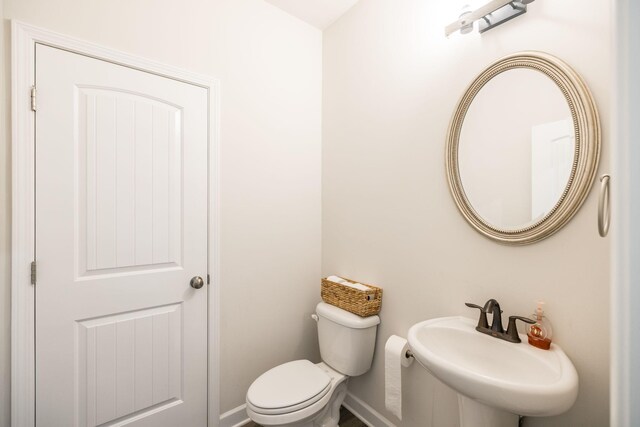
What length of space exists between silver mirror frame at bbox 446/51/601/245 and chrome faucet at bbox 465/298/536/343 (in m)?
0.27

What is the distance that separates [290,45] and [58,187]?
1.57m

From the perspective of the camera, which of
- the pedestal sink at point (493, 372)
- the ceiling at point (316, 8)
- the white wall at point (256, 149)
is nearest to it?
the pedestal sink at point (493, 372)

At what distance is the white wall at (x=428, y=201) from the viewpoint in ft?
3.30

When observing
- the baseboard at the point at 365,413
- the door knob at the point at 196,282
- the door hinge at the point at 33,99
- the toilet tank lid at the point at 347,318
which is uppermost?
the door hinge at the point at 33,99

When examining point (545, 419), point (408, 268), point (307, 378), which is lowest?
point (307, 378)

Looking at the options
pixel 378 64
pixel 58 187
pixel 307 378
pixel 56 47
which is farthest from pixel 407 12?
pixel 307 378

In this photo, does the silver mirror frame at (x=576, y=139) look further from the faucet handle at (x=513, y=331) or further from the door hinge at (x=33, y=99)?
the door hinge at (x=33, y=99)

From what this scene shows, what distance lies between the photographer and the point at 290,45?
6.55ft

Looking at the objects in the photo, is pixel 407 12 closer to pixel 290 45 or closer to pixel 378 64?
pixel 378 64

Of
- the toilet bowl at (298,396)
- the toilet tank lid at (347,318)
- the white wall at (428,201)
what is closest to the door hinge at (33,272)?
the toilet bowl at (298,396)

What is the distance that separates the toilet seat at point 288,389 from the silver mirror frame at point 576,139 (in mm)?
1122

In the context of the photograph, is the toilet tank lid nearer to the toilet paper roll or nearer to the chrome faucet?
the toilet paper roll

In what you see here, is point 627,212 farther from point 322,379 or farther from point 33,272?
point 33,272

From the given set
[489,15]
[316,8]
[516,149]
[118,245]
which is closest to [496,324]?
[516,149]
